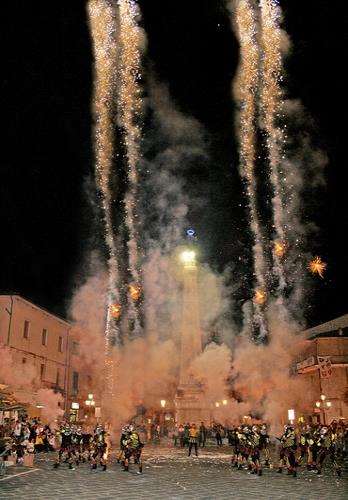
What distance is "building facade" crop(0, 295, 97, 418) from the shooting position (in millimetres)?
39094

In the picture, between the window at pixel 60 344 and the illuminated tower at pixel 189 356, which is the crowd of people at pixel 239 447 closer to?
the illuminated tower at pixel 189 356

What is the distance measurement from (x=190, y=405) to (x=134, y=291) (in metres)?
11.0

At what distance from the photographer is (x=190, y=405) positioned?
4303 cm

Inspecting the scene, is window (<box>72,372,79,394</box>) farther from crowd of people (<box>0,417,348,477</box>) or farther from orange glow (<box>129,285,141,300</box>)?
crowd of people (<box>0,417,348,477</box>)

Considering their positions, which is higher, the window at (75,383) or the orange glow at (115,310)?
the orange glow at (115,310)

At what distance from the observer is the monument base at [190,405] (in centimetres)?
4281

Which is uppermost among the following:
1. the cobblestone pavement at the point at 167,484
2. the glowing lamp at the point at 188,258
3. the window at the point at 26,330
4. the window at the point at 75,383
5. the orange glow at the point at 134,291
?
the glowing lamp at the point at 188,258

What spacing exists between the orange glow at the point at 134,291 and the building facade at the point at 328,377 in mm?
16668

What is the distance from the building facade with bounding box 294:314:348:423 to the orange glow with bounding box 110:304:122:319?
18.7 metres

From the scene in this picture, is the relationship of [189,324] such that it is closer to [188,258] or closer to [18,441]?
[188,258]

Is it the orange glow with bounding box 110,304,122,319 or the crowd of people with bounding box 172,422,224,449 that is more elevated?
the orange glow with bounding box 110,304,122,319

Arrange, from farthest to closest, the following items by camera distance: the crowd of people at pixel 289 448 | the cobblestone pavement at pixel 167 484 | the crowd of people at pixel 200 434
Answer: the crowd of people at pixel 200 434 → the crowd of people at pixel 289 448 → the cobblestone pavement at pixel 167 484

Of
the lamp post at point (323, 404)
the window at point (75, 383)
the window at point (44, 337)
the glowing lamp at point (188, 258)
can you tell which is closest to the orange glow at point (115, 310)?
the window at point (44, 337)

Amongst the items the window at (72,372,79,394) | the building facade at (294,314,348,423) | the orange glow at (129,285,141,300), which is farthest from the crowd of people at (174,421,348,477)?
the window at (72,372,79,394)
